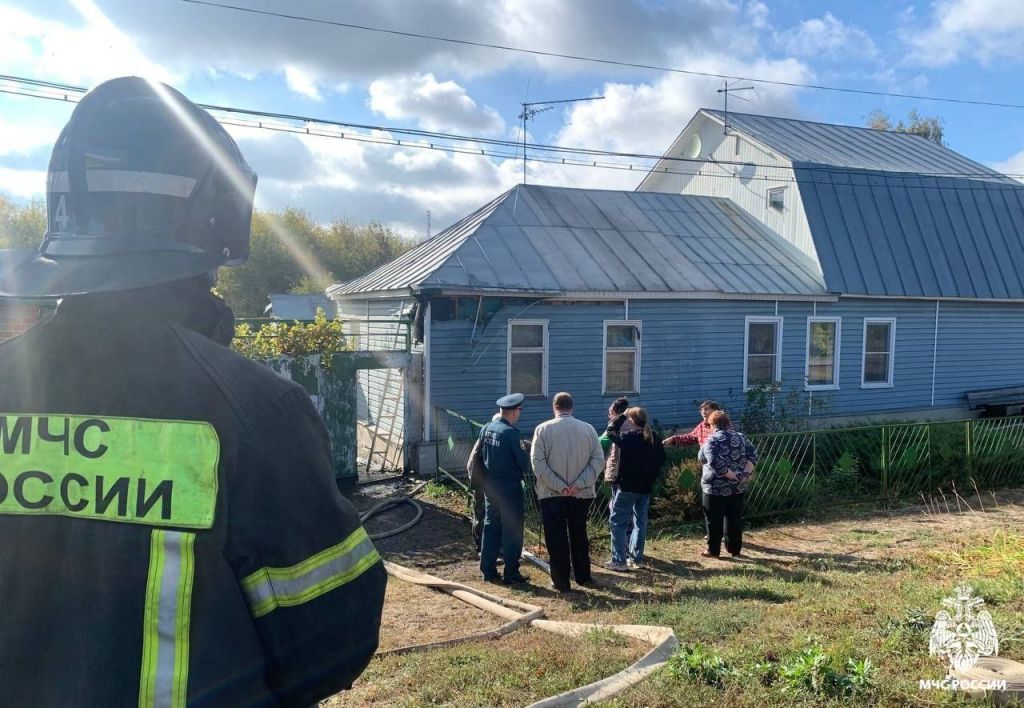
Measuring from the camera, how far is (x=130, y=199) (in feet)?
4.69

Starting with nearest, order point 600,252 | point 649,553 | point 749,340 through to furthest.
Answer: point 649,553 → point 600,252 → point 749,340

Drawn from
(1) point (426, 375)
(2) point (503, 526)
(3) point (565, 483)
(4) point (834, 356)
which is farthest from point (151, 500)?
(4) point (834, 356)

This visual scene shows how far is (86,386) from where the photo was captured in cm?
126

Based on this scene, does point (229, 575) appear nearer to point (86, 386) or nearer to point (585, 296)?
point (86, 386)

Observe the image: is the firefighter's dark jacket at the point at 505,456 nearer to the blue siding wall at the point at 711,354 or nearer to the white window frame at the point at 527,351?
the blue siding wall at the point at 711,354

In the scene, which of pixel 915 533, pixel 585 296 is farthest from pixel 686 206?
pixel 915 533

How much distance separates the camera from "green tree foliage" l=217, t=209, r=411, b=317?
4171 cm

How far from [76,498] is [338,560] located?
44cm

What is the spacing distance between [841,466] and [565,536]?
5558 millimetres

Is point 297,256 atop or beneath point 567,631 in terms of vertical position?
atop

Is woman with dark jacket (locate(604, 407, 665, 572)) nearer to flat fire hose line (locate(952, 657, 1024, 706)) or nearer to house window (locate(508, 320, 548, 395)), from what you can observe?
flat fire hose line (locate(952, 657, 1024, 706))

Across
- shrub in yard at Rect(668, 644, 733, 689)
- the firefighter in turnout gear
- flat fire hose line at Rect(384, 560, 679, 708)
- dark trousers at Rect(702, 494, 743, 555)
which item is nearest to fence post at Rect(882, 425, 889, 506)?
dark trousers at Rect(702, 494, 743, 555)

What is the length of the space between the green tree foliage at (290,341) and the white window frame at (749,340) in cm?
790

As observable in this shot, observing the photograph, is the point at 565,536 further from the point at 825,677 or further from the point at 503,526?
the point at 825,677
